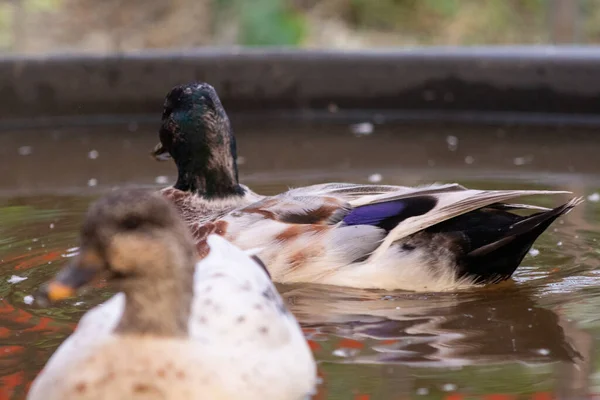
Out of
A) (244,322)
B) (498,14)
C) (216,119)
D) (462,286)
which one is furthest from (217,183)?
(498,14)

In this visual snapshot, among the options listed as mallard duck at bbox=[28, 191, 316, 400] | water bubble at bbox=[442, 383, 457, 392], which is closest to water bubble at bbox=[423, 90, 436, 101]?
water bubble at bbox=[442, 383, 457, 392]

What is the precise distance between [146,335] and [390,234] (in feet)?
4.92

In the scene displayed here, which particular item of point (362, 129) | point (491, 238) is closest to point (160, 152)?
point (491, 238)

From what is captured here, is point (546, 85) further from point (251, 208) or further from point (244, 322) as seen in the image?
point (244, 322)

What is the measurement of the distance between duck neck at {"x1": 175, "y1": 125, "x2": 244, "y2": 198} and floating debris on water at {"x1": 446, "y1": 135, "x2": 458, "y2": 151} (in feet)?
7.68

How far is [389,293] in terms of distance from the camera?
430 cm

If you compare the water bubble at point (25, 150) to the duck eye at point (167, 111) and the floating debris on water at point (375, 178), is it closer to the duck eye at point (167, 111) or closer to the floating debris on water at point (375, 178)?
the floating debris on water at point (375, 178)

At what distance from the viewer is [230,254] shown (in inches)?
138

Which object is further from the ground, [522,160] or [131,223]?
[131,223]

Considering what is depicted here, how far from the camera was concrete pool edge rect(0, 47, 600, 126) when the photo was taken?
301 inches

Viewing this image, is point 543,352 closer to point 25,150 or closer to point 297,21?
point 25,150

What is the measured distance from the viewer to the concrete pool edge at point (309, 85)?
25.1 ft

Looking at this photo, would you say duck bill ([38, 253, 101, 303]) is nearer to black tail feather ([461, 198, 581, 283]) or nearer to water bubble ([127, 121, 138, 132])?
black tail feather ([461, 198, 581, 283])

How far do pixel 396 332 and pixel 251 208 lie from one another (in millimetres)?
847
